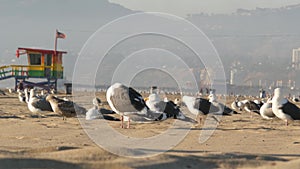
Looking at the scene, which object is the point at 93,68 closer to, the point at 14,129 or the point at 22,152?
the point at 14,129

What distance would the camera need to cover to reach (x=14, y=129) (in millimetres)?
9570

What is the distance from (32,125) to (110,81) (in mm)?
2181

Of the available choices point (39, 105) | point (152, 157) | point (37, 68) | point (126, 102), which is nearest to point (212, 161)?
point (152, 157)

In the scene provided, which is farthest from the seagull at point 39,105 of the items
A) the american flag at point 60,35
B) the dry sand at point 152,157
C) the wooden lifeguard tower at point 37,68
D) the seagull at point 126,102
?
the american flag at point 60,35

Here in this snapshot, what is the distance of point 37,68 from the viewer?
3753 cm

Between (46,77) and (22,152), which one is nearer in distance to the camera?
(22,152)

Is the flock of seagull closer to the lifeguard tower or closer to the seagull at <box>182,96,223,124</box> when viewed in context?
the seagull at <box>182,96,223,124</box>

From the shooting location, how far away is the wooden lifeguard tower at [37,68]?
3738 centimetres

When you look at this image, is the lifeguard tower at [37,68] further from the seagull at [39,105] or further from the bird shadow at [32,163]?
the bird shadow at [32,163]

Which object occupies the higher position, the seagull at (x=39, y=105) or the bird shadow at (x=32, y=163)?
the seagull at (x=39, y=105)

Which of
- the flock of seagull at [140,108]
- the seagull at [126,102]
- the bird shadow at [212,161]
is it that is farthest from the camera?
the flock of seagull at [140,108]

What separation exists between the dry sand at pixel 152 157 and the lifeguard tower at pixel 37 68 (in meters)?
27.0

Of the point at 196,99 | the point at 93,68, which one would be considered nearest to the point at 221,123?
the point at 196,99

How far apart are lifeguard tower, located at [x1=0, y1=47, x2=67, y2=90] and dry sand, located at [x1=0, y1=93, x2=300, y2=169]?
27.0 metres
